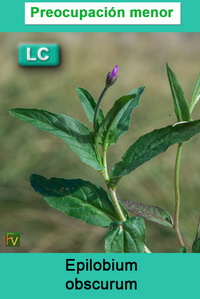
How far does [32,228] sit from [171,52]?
3.62ft

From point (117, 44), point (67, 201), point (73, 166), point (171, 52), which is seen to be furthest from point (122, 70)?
point (67, 201)

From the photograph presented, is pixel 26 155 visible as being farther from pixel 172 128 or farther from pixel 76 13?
pixel 172 128

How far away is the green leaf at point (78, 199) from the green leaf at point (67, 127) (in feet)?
0.08

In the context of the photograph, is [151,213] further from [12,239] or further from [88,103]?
[12,239]

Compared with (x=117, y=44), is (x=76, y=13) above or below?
below

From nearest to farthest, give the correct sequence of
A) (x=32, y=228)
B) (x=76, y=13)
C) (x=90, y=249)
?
1. (x=76, y=13)
2. (x=90, y=249)
3. (x=32, y=228)

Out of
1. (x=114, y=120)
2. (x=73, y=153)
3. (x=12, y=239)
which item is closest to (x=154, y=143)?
(x=114, y=120)

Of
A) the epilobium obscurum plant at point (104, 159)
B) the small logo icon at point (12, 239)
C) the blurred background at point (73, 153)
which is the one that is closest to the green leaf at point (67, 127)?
the epilobium obscurum plant at point (104, 159)

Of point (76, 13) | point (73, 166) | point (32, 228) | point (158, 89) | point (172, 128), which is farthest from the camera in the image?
point (158, 89)

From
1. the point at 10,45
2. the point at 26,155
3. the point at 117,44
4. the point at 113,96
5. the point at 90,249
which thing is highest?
the point at 117,44

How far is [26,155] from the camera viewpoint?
5.88ft

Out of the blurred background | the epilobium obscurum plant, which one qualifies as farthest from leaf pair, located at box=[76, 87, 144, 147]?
the blurred background

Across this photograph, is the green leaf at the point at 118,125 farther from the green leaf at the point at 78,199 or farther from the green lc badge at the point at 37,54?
the green lc badge at the point at 37,54

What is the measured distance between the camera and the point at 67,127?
0.33 m
